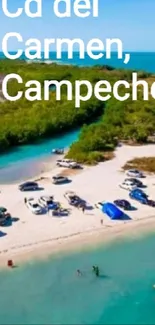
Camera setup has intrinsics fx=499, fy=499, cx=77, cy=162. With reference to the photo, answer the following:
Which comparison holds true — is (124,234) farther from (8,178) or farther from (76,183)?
(8,178)

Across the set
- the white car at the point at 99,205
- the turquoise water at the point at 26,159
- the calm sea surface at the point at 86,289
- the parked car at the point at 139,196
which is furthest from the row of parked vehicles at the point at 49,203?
the turquoise water at the point at 26,159

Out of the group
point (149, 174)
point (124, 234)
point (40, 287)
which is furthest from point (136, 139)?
point (40, 287)

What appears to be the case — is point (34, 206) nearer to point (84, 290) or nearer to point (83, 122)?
point (84, 290)

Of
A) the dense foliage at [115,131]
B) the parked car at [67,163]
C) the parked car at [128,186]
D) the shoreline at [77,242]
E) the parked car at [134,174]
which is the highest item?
the dense foliage at [115,131]

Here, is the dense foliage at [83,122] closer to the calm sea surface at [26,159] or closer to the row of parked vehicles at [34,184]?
the calm sea surface at [26,159]

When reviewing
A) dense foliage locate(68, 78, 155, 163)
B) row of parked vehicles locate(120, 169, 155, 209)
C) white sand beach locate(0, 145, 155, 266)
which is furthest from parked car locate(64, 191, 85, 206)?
dense foliage locate(68, 78, 155, 163)

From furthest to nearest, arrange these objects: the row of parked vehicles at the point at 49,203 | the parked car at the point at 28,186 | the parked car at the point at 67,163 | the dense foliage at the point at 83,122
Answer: the dense foliage at the point at 83,122 < the parked car at the point at 67,163 < the parked car at the point at 28,186 < the row of parked vehicles at the point at 49,203

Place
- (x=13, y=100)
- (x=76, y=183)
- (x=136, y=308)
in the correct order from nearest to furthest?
1. (x=136, y=308)
2. (x=76, y=183)
3. (x=13, y=100)
